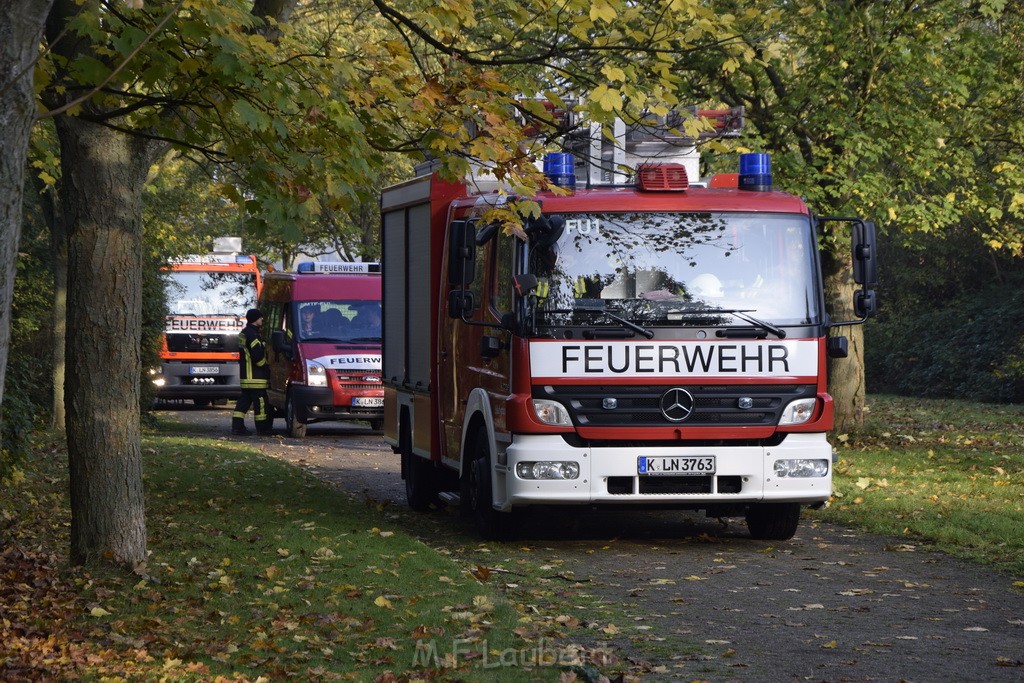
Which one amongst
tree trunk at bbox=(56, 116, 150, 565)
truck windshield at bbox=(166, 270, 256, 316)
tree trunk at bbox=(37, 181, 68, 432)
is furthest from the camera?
truck windshield at bbox=(166, 270, 256, 316)

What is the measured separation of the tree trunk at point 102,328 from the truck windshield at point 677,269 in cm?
297

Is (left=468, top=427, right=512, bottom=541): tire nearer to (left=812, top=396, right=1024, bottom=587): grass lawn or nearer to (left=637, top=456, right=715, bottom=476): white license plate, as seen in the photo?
(left=637, top=456, right=715, bottom=476): white license plate

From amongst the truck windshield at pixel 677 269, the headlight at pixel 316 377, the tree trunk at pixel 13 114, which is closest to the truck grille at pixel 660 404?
the truck windshield at pixel 677 269

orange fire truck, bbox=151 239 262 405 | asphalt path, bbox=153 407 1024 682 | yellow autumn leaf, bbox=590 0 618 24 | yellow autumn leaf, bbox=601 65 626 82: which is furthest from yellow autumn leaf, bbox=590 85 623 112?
orange fire truck, bbox=151 239 262 405

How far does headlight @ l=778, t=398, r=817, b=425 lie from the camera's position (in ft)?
36.6

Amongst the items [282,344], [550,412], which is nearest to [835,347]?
[550,412]

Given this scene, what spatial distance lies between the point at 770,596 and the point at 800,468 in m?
2.03

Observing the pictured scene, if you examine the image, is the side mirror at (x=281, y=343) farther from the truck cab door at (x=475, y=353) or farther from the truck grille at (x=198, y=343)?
the truck cab door at (x=475, y=353)

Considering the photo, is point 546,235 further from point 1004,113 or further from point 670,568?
point 1004,113

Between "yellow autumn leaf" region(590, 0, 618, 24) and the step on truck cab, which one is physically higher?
"yellow autumn leaf" region(590, 0, 618, 24)

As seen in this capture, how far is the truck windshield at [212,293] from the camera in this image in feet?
114

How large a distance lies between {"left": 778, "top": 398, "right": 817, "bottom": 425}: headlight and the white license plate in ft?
2.03

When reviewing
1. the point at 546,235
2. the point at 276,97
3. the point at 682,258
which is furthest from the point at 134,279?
the point at 682,258

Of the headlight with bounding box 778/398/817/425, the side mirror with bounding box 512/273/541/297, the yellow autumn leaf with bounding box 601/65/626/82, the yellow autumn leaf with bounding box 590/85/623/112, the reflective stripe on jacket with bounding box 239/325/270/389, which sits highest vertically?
the yellow autumn leaf with bounding box 601/65/626/82
